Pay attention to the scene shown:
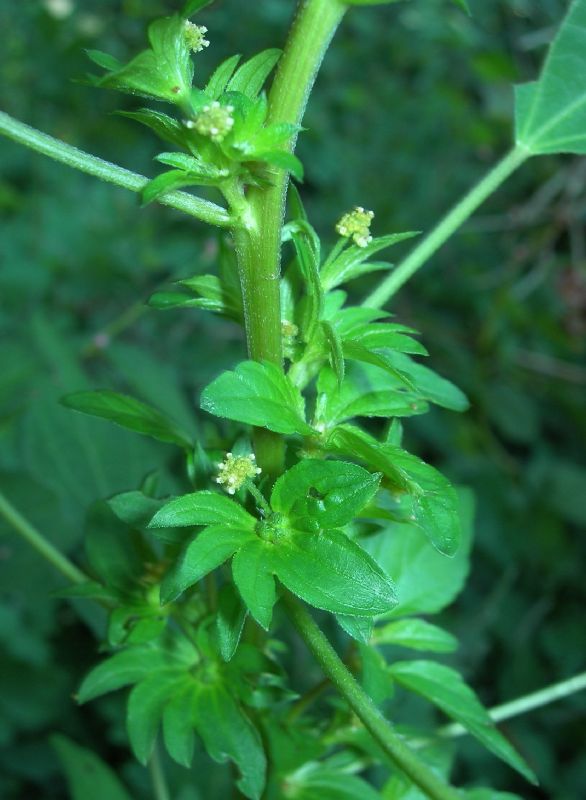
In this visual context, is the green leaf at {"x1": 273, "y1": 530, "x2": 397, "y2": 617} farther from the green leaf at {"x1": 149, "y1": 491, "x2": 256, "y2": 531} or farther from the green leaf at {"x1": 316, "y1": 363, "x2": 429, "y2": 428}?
the green leaf at {"x1": 316, "y1": 363, "x2": 429, "y2": 428}

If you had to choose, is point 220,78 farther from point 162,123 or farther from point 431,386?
point 431,386

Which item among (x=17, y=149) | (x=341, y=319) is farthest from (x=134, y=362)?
(x=17, y=149)

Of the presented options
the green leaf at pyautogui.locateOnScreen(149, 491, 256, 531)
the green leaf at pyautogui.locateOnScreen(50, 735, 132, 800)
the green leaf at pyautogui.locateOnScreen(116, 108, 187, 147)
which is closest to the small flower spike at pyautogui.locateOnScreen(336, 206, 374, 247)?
the green leaf at pyautogui.locateOnScreen(116, 108, 187, 147)

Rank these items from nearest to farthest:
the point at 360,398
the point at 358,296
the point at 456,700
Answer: the point at 360,398 → the point at 456,700 → the point at 358,296

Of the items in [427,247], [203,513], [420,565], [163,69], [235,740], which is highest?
[163,69]

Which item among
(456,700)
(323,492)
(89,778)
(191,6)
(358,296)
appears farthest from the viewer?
(358,296)

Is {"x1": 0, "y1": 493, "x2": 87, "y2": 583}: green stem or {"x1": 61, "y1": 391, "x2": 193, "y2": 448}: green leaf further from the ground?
{"x1": 61, "y1": 391, "x2": 193, "y2": 448}: green leaf

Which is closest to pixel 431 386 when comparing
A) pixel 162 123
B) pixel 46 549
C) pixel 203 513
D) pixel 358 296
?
pixel 203 513
